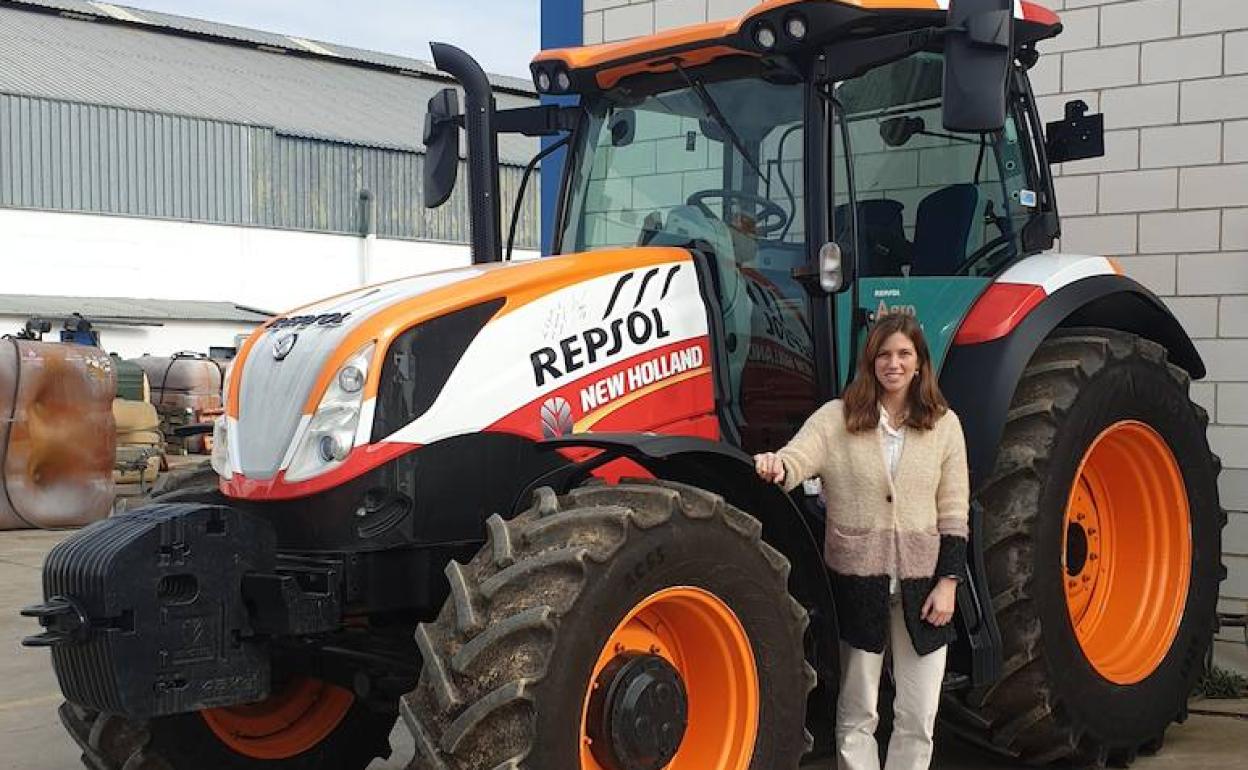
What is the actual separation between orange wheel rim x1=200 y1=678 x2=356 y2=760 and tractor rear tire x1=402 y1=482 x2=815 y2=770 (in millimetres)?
1396

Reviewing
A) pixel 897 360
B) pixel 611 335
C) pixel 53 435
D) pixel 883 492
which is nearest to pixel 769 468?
pixel 883 492

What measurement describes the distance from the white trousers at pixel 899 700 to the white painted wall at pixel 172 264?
3602cm

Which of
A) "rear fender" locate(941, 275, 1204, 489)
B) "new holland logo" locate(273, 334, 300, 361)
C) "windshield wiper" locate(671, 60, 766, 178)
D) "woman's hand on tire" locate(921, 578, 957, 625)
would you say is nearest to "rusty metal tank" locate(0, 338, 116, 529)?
"new holland logo" locate(273, 334, 300, 361)

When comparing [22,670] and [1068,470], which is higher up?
[1068,470]

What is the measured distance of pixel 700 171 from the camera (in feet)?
17.4

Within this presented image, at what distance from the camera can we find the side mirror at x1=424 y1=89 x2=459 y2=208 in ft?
19.1

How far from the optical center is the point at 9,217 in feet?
129

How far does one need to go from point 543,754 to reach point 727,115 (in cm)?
243

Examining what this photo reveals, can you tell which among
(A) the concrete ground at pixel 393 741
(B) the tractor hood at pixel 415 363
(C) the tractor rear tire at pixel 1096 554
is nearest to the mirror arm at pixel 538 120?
(B) the tractor hood at pixel 415 363

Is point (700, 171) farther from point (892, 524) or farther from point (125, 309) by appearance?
point (125, 309)

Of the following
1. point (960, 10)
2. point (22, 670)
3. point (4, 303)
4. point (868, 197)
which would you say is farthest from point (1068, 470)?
point (4, 303)

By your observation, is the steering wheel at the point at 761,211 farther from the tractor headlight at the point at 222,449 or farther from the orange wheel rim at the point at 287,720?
the orange wheel rim at the point at 287,720

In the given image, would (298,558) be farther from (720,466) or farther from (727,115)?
(727,115)

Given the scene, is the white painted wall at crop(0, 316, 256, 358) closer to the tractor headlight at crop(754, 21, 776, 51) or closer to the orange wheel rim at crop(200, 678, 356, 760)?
the orange wheel rim at crop(200, 678, 356, 760)
